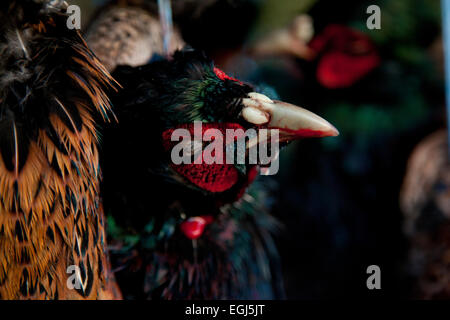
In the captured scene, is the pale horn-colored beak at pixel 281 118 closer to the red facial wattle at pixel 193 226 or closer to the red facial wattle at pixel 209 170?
the red facial wattle at pixel 209 170

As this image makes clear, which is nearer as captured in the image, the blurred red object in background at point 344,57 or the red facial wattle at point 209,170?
the red facial wattle at point 209,170

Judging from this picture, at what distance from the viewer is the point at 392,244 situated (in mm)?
1545

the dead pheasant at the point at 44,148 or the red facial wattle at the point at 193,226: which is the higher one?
the dead pheasant at the point at 44,148

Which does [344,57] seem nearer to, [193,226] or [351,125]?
[351,125]

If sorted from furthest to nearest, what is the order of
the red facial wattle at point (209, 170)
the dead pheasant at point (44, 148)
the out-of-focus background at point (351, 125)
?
1. the out-of-focus background at point (351, 125)
2. the red facial wattle at point (209, 170)
3. the dead pheasant at point (44, 148)

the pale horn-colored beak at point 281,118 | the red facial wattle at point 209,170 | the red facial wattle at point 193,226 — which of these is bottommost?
the red facial wattle at point 193,226

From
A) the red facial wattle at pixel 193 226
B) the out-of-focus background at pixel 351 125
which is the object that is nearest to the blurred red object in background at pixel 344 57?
the out-of-focus background at pixel 351 125

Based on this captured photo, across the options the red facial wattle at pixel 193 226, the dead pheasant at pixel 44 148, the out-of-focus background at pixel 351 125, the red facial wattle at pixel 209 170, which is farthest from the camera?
the out-of-focus background at pixel 351 125

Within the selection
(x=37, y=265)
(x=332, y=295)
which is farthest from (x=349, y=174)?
(x=37, y=265)

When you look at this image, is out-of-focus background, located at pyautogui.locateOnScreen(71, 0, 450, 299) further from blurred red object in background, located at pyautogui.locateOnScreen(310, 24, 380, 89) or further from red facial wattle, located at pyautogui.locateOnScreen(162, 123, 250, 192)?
red facial wattle, located at pyautogui.locateOnScreen(162, 123, 250, 192)

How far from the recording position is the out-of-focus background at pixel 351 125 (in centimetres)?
158

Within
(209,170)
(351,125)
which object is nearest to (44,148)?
(209,170)

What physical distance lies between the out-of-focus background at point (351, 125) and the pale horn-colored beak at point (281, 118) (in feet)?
2.85

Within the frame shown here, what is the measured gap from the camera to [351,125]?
A: 1.64 m
